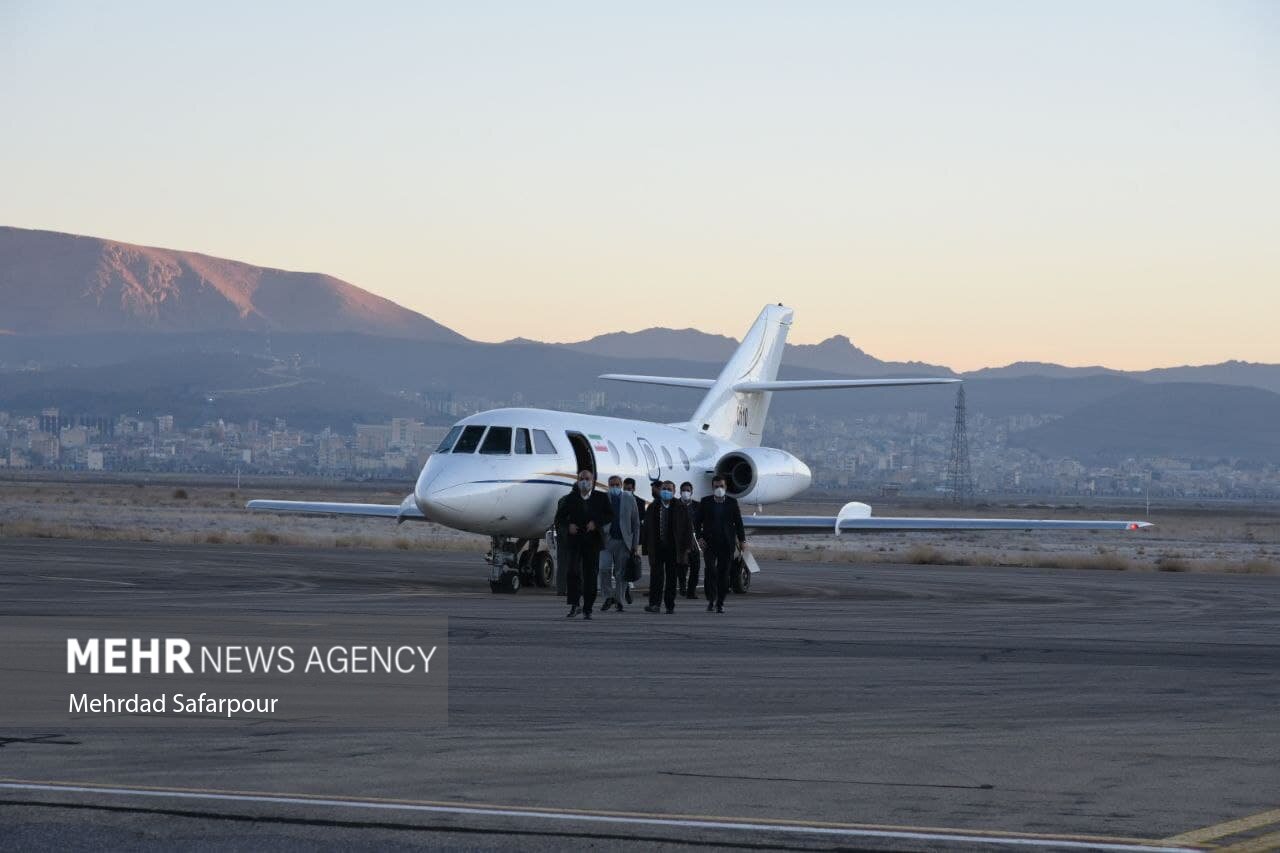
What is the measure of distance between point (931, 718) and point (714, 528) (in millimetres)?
11453

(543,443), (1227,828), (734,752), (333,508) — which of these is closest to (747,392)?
(333,508)

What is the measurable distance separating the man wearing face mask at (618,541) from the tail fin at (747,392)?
47.6ft

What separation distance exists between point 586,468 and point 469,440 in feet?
6.92

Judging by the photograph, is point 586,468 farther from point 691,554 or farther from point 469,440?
point 691,554

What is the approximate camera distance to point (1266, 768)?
32.4 ft

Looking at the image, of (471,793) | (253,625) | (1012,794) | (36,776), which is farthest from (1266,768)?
(253,625)

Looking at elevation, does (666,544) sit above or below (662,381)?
below

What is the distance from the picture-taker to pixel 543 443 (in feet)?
90.1

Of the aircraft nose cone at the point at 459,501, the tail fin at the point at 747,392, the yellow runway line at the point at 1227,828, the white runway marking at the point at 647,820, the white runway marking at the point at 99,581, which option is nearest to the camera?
the white runway marking at the point at 647,820

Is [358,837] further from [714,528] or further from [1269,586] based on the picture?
[1269,586]

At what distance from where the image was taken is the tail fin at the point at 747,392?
37938 millimetres

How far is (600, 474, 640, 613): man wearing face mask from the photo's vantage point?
71.5ft

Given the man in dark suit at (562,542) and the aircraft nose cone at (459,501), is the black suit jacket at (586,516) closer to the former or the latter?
the man in dark suit at (562,542)

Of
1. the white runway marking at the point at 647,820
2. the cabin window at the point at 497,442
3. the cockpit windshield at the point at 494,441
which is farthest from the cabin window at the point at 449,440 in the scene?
the white runway marking at the point at 647,820
